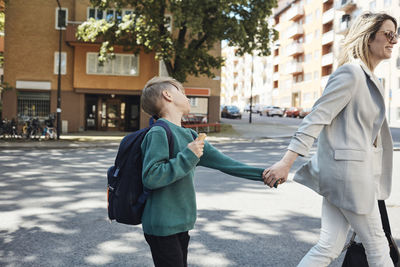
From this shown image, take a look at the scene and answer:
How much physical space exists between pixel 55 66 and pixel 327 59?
3862 centimetres

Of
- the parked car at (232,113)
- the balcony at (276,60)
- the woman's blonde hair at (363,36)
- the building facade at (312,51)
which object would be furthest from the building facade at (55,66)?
the balcony at (276,60)

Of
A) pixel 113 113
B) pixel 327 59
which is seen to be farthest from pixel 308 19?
pixel 113 113

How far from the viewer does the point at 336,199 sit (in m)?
2.53

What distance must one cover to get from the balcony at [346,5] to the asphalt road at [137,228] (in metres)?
45.4

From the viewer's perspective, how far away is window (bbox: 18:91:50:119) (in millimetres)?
28078

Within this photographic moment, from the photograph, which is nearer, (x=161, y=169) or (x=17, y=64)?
(x=161, y=169)

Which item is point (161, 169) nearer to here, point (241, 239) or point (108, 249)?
point (108, 249)

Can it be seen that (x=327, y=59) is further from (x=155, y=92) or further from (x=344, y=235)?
(x=155, y=92)

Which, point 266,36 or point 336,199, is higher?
point 266,36

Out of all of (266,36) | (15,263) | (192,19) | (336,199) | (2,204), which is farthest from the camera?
(266,36)

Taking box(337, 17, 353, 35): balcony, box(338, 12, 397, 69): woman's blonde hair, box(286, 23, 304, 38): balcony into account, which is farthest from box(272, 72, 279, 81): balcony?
box(338, 12, 397, 69): woman's blonde hair

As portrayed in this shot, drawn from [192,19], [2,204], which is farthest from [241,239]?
[192,19]

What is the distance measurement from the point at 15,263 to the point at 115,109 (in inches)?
1062

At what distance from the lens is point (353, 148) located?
2479 mm
